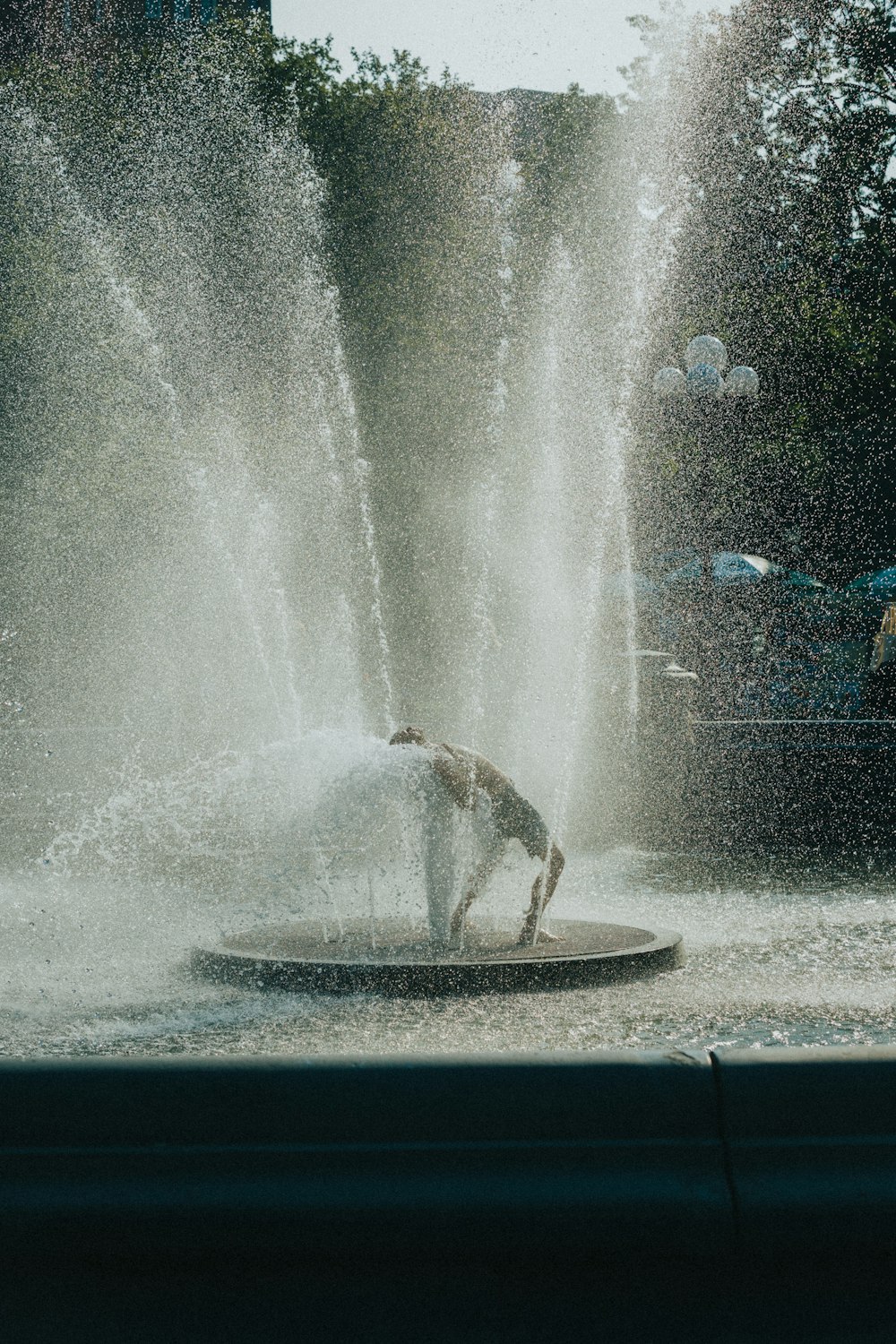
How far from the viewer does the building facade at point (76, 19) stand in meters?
41.8

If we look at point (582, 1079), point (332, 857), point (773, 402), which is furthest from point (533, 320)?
point (582, 1079)

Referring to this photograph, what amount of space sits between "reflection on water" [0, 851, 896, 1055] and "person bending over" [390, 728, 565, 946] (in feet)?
2.44

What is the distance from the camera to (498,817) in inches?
283

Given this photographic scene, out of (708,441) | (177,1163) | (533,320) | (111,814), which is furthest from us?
(533,320)

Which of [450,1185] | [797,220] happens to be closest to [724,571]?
[797,220]

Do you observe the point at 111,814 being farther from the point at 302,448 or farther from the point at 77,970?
the point at 302,448

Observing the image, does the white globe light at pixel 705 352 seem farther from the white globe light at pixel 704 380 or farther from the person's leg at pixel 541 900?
the person's leg at pixel 541 900

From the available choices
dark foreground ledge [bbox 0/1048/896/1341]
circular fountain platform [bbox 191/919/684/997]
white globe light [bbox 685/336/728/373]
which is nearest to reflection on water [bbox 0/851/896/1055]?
circular fountain platform [bbox 191/919/684/997]

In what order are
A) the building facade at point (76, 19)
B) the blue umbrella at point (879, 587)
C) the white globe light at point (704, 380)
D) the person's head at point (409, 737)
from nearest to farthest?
1. the person's head at point (409, 737)
2. the white globe light at point (704, 380)
3. the blue umbrella at point (879, 587)
4. the building facade at point (76, 19)

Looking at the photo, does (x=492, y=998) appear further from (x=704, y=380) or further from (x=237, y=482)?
(x=237, y=482)

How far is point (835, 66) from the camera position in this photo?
25375 mm

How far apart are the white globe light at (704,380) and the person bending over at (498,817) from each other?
12384 mm

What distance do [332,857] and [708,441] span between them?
13805 millimetres

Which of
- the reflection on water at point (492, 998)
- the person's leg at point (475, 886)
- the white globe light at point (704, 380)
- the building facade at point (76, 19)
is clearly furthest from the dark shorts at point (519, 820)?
the building facade at point (76, 19)
